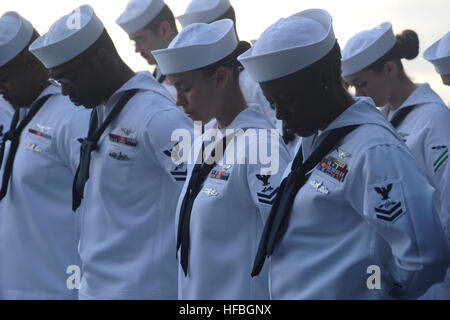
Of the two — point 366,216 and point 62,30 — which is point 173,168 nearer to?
point 62,30

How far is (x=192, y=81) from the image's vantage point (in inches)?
123

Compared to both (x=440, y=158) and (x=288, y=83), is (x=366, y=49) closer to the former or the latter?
(x=440, y=158)

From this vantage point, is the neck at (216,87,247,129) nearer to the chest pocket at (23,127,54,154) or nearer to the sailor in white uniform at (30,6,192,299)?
the sailor in white uniform at (30,6,192,299)

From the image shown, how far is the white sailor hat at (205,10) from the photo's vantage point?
16.7 ft

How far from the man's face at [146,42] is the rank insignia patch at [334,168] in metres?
2.75

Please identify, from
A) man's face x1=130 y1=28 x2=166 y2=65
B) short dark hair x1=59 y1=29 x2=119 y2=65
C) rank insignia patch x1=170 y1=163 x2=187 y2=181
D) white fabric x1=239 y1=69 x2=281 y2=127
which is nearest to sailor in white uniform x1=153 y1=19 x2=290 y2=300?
rank insignia patch x1=170 y1=163 x2=187 y2=181

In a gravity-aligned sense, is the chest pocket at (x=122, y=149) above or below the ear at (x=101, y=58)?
below

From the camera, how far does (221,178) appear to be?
293 cm

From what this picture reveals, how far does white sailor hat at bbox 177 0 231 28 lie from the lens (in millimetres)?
5094

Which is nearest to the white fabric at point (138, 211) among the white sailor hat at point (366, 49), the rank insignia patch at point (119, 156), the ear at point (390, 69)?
the rank insignia patch at point (119, 156)

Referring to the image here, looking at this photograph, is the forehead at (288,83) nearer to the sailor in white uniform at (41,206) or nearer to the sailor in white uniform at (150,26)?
the sailor in white uniform at (41,206)

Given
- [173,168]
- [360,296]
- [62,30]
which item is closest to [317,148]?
[360,296]

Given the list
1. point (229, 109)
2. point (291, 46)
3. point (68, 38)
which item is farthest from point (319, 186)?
point (68, 38)

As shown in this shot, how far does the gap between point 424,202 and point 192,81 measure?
1137 mm
